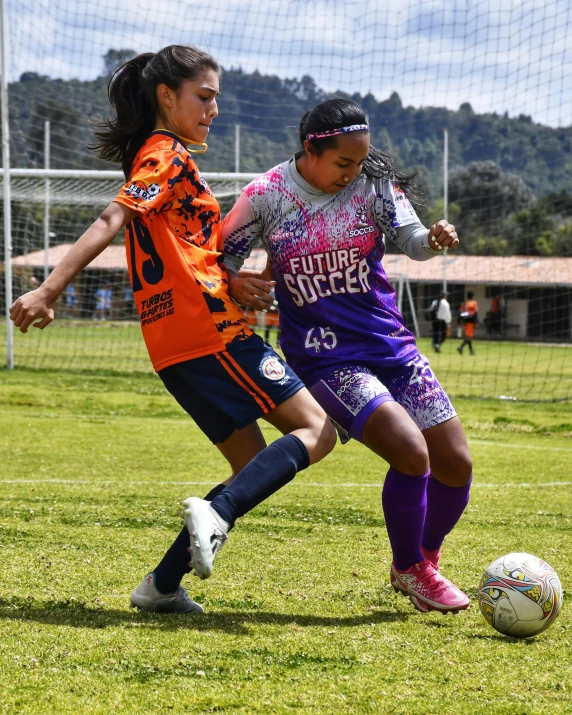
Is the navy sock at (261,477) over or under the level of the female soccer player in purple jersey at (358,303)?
under

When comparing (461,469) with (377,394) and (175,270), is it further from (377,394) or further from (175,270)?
(175,270)

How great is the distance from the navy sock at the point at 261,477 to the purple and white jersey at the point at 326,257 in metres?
0.51

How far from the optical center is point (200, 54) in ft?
12.6

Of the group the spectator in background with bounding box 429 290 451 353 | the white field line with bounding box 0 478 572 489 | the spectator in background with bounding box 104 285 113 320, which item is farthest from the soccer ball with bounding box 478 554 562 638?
the spectator in background with bounding box 429 290 451 353

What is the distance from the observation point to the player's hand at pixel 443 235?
3904 millimetres

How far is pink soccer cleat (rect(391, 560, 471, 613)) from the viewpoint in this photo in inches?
151

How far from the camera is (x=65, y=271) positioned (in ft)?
11.2

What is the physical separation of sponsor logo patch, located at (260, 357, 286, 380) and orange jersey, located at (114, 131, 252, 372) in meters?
0.13

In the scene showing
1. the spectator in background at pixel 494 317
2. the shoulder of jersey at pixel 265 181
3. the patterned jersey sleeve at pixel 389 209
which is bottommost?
the spectator in background at pixel 494 317

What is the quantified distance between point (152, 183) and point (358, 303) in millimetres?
996

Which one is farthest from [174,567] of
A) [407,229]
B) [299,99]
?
[299,99]

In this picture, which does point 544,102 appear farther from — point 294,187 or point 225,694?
point 225,694

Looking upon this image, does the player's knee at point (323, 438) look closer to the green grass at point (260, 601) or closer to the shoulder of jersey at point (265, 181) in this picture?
the green grass at point (260, 601)

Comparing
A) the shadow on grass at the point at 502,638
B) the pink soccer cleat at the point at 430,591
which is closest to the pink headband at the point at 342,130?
the pink soccer cleat at the point at 430,591
